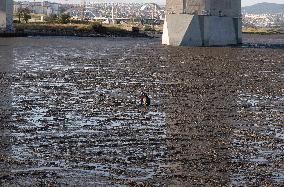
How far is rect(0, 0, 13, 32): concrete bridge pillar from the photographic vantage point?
79.6 metres

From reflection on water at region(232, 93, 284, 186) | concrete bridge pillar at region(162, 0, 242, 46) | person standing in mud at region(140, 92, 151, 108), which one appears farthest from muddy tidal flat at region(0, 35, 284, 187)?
concrete bridge pillar at region(162, 0, 242, 46)

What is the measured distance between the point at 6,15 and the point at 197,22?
84.9 feet

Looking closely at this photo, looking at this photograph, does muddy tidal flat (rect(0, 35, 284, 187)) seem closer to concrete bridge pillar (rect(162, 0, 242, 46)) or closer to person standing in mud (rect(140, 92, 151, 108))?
person standing in mud (rect(140, 92, 151, 108))

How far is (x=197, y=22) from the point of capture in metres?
70.1

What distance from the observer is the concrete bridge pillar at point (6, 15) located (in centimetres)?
7956

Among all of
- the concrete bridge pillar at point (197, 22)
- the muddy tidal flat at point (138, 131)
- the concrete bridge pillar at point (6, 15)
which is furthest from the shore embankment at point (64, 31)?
the muddy tidal flat at point (138, 131)

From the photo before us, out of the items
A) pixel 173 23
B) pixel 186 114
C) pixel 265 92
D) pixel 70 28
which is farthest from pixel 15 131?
pixel 70 28

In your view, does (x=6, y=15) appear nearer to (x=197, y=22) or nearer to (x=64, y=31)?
(x=64, y=31)

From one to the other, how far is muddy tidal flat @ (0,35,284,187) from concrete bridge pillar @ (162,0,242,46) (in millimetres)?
35994

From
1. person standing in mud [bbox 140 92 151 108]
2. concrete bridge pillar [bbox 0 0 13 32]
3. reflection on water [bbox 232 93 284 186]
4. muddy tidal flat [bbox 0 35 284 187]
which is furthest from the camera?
concrete bridge pillar [bbox 0 0 13 32]

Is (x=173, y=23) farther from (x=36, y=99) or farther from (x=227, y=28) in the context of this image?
(x=36, y=99)

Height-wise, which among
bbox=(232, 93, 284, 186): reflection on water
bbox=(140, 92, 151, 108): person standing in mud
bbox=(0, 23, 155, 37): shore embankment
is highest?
bbox=(0, 23, 155, 37): shore embankment

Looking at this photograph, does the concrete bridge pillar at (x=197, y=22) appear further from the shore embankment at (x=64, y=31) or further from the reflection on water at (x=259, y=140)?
the reflection on water at (x=259, y=140)

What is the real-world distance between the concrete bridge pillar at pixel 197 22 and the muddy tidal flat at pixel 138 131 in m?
36.0
